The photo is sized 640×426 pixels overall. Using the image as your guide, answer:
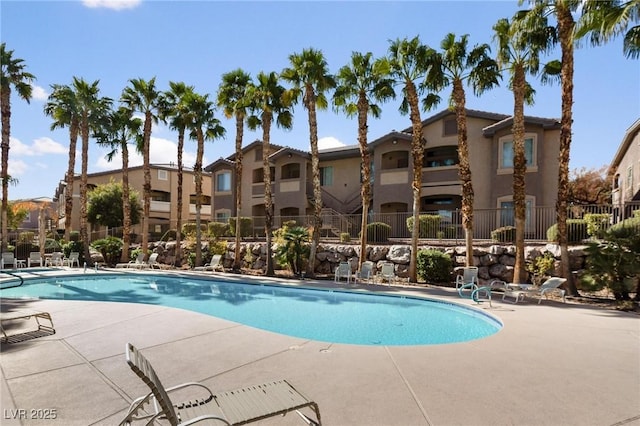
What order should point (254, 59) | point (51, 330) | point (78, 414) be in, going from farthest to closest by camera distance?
point (254, 59) < point (51, 330) < point (78, 414)

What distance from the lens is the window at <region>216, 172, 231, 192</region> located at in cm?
3253

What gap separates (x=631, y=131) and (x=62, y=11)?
2803cm

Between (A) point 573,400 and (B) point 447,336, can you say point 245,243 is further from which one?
(A) point 573,400

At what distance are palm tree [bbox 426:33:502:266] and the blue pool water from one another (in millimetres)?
5252

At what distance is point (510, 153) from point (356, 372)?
20739 mm

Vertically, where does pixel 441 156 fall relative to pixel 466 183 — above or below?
above

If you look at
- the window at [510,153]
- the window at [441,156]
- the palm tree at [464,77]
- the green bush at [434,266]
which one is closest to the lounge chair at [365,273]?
the green bush at [434,266]

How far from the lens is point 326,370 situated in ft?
16.9

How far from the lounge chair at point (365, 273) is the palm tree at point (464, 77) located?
4.01 meters

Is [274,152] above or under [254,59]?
under

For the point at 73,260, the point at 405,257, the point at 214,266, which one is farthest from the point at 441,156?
the point at 73,260

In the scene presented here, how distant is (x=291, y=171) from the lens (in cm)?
3125

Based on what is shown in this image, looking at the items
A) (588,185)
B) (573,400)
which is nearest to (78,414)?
(573,400)

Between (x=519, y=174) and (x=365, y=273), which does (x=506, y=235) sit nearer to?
(x=519, y=174)
